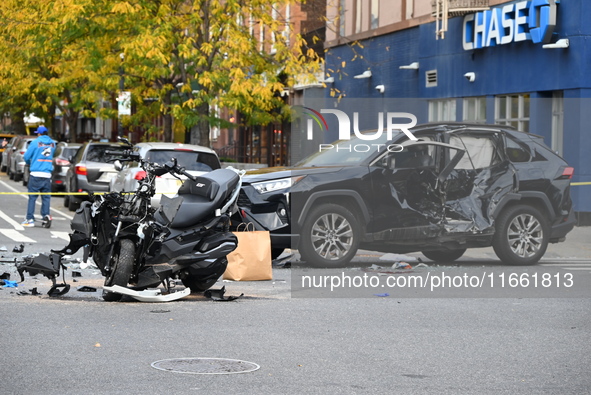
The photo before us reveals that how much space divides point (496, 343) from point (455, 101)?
20336 mm

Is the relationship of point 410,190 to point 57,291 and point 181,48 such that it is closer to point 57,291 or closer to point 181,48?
point 57,291

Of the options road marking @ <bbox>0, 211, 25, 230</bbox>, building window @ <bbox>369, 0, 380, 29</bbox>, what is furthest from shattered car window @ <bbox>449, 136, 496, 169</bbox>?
building window @ <bbox>369, 0, 380, 29</bbox>

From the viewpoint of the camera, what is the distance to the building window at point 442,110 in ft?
94.2

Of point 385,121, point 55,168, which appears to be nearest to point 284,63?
point 55,168

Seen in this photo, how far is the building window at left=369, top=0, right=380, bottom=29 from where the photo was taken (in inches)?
1310

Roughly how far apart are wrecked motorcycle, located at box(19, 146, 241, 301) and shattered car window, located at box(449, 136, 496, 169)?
14.4ft

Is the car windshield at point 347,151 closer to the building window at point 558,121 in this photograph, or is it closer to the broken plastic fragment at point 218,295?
the broken plastic fragment at point 218,295

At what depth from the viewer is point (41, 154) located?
2112cm

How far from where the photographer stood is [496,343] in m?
8.58

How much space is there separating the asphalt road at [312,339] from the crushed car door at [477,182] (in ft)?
4.86

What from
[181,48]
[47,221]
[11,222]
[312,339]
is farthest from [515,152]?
[181,48]

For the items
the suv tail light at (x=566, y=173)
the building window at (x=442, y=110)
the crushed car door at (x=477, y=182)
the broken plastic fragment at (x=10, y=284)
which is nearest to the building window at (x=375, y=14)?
the building window at (x=442, y=110)

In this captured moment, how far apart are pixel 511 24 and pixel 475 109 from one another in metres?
3.37

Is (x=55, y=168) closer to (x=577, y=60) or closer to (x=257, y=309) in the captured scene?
(x=577, y=60)
